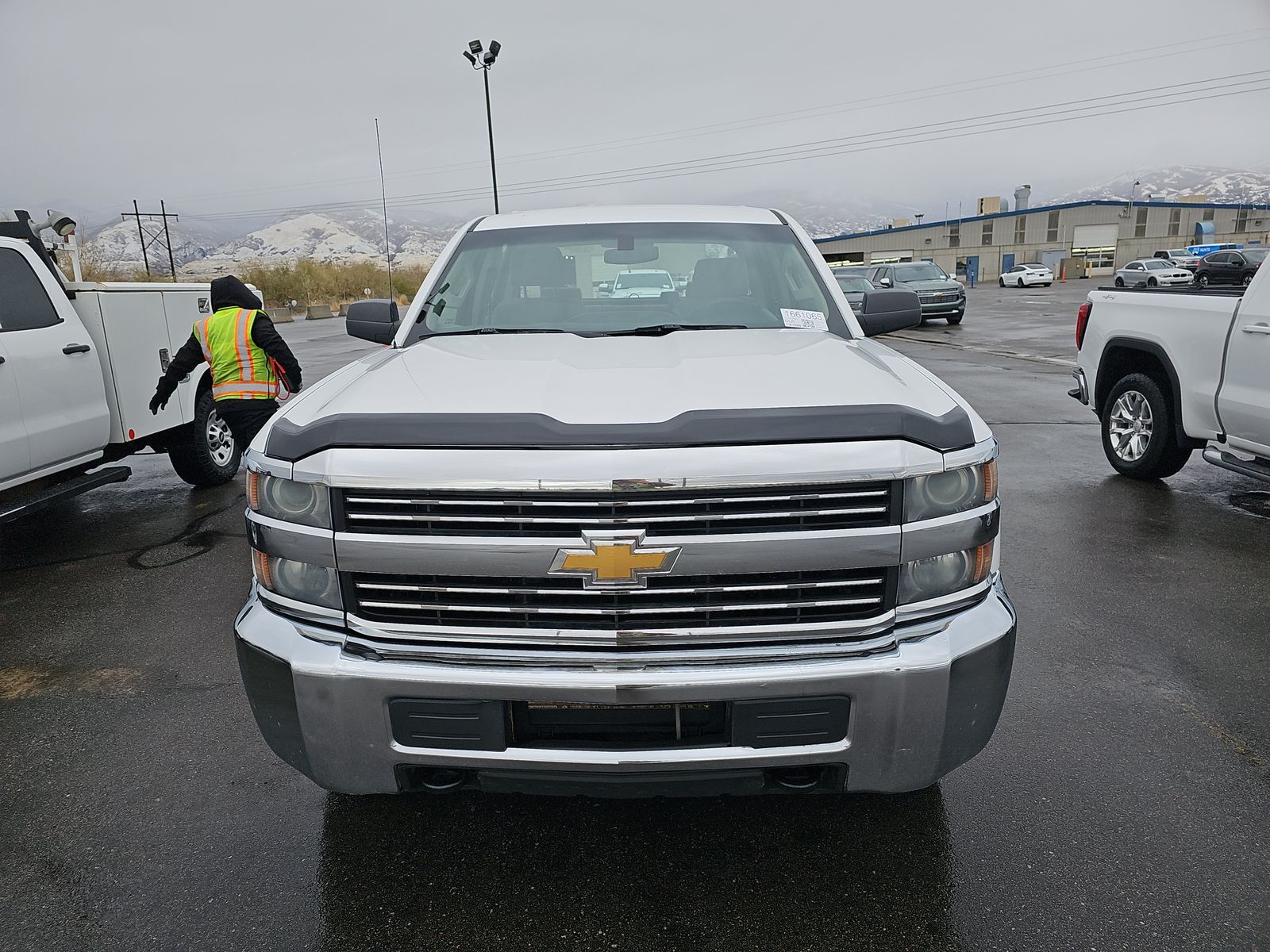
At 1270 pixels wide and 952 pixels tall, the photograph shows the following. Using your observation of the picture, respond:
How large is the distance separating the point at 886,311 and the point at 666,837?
8.05 ft

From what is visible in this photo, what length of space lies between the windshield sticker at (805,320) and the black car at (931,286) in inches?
807

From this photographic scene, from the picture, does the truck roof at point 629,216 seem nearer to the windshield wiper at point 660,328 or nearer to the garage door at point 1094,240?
the windshield wiper at point 660,328

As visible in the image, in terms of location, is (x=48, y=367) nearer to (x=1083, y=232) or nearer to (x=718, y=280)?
(x=718, y=280)

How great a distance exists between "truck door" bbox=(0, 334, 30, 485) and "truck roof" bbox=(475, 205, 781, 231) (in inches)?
117

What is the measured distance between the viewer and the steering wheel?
3.42m

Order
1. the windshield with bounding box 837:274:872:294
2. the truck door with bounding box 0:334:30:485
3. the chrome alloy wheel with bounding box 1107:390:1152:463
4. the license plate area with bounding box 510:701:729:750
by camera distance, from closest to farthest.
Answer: the license plate area with bounding box 510:701:729:750 → the truck door with bounding box 0:334:30:485 → the chrome alloy wheel with bounding box 1107:390:1152:463 → the windshield with bounding box 837:274:872:294

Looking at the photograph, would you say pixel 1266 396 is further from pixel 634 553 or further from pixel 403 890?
pixel 403 890

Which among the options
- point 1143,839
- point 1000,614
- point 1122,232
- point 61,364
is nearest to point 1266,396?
point 1143,839

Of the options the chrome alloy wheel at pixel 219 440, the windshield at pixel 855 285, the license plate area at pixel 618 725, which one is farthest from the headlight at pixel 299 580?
the windshield at pixel 855 285

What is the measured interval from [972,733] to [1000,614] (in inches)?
12.1

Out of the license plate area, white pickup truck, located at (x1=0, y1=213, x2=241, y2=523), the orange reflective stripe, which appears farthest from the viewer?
the orange reflective stripe

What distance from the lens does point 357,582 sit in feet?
6.90

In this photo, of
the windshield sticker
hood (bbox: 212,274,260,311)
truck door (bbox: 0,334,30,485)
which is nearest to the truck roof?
the windshield sticker

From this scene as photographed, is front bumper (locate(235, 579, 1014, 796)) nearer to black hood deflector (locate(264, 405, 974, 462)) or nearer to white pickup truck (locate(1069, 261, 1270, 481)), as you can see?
black hood deflector (locate(264, 405, 974, 462))
